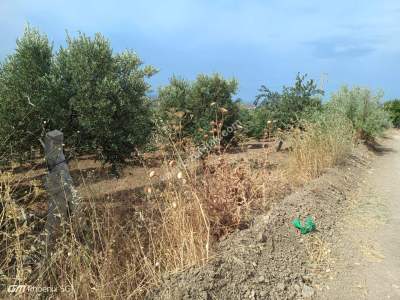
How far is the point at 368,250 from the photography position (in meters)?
4.78

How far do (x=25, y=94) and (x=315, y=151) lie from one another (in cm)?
546

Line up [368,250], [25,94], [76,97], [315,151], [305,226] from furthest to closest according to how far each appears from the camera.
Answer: [315,151]
[76,97]
[25,94]
[305,226]
[368,250]

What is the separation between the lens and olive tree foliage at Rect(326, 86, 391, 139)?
13.6m

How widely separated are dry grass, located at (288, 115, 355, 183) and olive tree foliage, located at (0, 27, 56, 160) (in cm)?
464

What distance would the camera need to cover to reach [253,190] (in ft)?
17.6

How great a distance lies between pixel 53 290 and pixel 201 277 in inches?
46.2

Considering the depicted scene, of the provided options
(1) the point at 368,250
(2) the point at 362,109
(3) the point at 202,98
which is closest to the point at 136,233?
(1) the point at 368,250

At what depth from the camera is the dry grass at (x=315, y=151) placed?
799 cm

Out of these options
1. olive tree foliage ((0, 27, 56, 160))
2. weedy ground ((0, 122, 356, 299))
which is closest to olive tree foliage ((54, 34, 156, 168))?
olive tree foliage ((0, 27, 56, 160))

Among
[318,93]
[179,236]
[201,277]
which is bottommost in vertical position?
[201,277]

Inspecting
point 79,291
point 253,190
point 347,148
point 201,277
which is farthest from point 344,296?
point 347,148

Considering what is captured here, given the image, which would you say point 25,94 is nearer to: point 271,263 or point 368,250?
point 271,263

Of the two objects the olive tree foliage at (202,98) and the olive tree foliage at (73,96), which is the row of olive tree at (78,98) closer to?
the olive tree foliage at (73,96)

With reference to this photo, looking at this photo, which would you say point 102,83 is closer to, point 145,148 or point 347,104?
point 145,148
